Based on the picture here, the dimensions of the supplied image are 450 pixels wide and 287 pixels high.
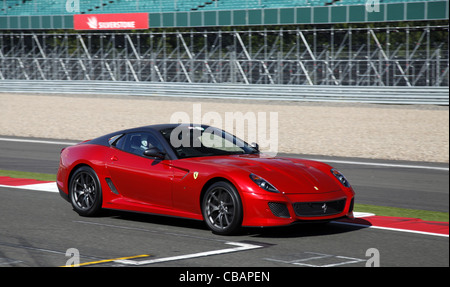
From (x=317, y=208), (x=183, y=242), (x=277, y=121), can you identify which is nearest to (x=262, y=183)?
(x=317, y=208)

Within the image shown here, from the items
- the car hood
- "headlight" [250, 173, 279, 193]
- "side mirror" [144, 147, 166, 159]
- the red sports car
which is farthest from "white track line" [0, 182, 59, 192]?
"headlight" [250, 173, 279, 193]

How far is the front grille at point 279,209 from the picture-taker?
7539mm

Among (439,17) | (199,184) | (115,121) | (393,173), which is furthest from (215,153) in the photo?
(439,17)

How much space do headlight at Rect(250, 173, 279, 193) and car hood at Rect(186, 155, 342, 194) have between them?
0.12 feet

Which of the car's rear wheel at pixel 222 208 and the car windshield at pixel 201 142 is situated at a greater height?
the car windshield at pixel 201 142

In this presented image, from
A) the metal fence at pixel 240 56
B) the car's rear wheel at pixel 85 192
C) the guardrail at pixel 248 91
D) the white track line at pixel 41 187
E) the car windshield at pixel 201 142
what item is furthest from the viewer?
the metal fence at pixel 240 56

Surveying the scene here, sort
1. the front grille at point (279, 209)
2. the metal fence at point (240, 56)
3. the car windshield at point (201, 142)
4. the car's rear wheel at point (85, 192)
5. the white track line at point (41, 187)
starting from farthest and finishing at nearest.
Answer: the metal fence at point (240, 56) → the white track line at point (41, 187) → the car's rear wheel at point (85, 192) → the car windshield at point (201, 142) → the front grille at point (279, 209)

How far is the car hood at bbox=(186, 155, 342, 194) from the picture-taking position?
773 cm

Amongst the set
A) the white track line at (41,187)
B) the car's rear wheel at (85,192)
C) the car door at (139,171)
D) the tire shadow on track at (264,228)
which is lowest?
the white track line at (41,187)

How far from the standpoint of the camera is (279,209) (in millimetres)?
7547

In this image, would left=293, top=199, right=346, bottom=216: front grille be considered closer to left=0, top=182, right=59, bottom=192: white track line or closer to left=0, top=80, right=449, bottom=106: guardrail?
left=0, top=182, right=59, bottom=192: white track line

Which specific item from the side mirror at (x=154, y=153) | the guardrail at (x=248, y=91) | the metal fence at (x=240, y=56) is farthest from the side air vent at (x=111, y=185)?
the metal fence at (x=240, y=56)

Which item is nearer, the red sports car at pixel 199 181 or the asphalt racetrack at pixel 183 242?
the asphalt racetrack at pixel 183 242

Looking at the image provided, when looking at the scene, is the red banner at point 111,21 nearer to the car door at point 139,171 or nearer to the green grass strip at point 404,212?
the green grass strip at point 404,212
